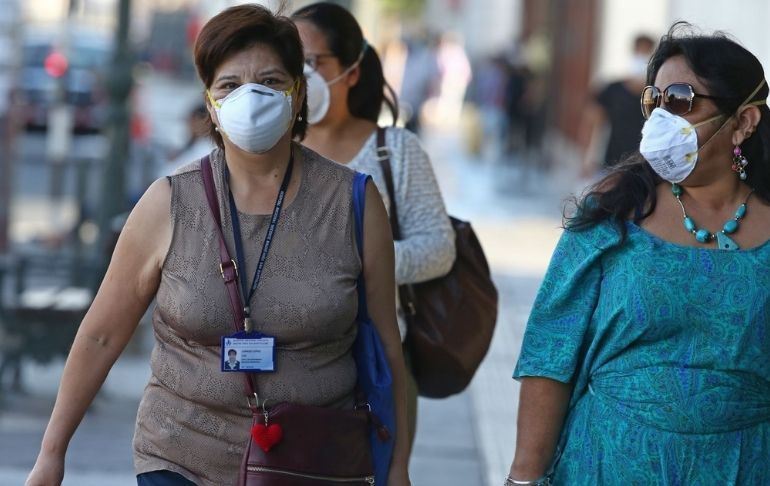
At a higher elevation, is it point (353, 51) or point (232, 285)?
point (353, 51)

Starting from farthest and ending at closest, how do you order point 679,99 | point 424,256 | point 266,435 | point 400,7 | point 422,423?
point 400,7 → point 422,423 → point 424,256 → point 679,99 → point 266,435

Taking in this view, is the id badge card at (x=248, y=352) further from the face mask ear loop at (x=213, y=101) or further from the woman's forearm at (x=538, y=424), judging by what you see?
the woman's forearm at (x=538, y=424)

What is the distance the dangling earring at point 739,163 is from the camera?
11.1ft

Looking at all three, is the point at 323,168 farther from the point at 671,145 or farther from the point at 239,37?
the point at 671,145

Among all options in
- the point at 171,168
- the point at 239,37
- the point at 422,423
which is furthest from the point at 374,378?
the point at 171,168

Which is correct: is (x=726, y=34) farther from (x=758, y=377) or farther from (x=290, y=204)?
(x=290, y=204)

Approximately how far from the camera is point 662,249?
3.27m

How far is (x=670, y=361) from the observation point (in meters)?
3.20

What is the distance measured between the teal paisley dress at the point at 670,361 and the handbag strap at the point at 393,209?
1.16 metres

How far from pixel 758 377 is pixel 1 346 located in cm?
600

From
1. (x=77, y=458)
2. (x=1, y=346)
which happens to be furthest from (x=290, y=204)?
(x=1, y=346)

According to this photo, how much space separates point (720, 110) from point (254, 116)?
1072 millimetres

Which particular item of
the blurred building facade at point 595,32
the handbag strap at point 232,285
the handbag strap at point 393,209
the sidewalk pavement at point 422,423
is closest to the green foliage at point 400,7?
the blurred building facade at point 595,32

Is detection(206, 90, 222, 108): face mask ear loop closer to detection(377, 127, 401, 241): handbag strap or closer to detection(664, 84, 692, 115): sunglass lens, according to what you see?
detection(664, 84, 692, 115): sunglass lens
